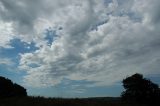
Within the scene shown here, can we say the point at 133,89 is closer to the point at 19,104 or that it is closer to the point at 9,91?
the point at 19,104

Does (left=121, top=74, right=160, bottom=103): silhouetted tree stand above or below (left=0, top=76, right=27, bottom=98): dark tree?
below

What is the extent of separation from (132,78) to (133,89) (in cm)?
242

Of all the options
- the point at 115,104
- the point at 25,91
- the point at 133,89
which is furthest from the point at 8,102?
the point at 25,91

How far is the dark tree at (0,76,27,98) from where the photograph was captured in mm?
60519

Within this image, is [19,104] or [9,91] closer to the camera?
[19,104]

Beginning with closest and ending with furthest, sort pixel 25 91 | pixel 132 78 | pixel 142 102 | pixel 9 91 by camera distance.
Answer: pixel 142 102, pixel 132 78, pixel 9 91, pixel 25 91

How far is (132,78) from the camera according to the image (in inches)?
2066

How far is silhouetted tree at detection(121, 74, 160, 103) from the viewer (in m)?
49.5

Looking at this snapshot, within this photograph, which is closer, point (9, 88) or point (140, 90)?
point (140, 90)

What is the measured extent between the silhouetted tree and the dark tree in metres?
25.9

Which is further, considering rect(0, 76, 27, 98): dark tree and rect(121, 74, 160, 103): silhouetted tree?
rect(0, 76, 27, 98): dark tree

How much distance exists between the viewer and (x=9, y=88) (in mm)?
63656

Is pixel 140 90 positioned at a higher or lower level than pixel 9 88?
lower

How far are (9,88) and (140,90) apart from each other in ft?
101
